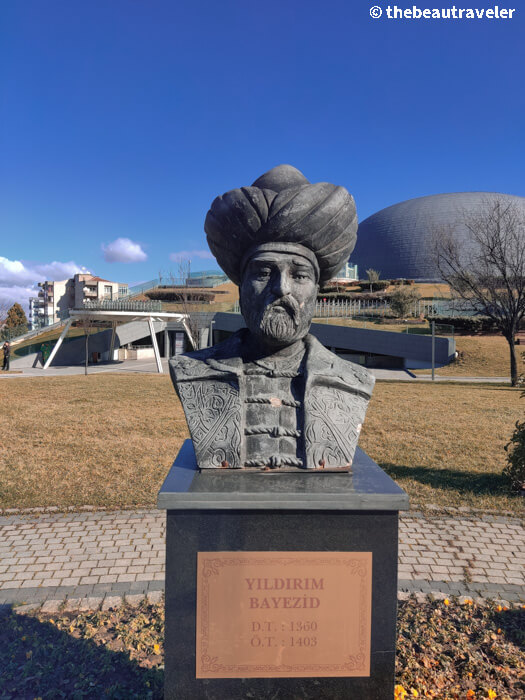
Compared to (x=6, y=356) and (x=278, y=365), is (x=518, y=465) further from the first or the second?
(x=6, y=356)

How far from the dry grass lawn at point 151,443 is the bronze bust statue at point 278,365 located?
367 centimetres

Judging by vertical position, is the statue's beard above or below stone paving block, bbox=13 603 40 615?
above

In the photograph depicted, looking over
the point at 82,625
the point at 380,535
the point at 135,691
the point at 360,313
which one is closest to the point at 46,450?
the point at 82,625

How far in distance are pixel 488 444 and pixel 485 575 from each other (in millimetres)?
5173

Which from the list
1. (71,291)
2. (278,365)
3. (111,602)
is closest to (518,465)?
(278,365)

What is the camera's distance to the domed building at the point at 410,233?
236 ft

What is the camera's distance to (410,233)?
75.9 meters

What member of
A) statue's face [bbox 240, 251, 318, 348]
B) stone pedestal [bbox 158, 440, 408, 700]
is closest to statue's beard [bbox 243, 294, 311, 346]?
statue's face [bbox 240, 251, 318, 348]

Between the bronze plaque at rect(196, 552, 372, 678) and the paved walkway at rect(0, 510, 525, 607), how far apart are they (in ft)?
5.92

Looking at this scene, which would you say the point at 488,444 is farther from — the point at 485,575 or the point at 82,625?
the point at 82,625

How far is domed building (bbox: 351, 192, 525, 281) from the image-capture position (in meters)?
71.8

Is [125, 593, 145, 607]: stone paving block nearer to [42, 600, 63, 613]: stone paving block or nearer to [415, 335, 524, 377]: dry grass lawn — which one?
[42, 600, 63, 613]: stone paving block

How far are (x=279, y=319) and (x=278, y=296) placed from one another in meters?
0.14

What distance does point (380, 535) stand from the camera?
8.30 feet
